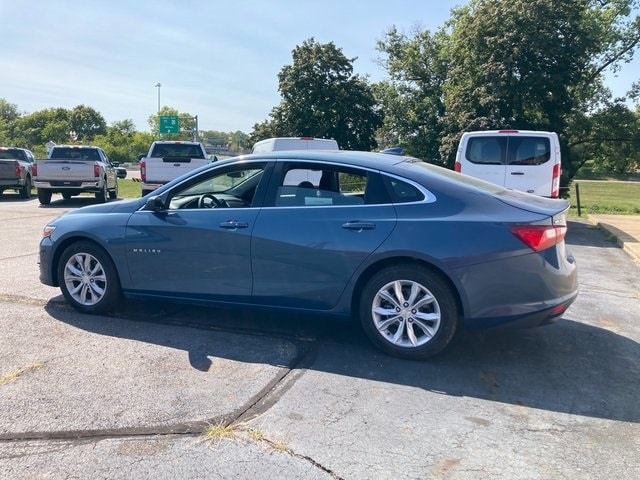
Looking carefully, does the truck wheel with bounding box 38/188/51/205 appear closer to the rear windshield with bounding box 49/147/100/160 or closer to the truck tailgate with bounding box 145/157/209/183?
the rear windshield with bounding box 49/147/100/160

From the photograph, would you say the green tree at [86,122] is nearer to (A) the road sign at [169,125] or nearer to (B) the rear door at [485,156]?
(A) the road sign at [169,125]

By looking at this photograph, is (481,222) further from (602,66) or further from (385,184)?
(602,66)

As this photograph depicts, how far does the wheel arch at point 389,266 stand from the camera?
13.9 ft

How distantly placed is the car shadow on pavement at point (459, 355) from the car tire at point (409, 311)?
15 cm

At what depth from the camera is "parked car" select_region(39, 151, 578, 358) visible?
13.5ft

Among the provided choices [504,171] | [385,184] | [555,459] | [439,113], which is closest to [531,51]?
[504,171]

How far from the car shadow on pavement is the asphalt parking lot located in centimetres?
2

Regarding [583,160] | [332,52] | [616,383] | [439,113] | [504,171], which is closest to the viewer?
[616,383]

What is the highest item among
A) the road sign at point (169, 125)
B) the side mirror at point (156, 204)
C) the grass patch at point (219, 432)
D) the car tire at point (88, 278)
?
the road sign at point (169, 125)

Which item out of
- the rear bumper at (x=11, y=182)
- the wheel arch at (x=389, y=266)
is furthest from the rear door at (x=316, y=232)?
the rear bumper at (x=11, y=182)

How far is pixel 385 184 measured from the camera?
14.8 feet

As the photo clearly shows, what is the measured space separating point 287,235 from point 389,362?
1.32m

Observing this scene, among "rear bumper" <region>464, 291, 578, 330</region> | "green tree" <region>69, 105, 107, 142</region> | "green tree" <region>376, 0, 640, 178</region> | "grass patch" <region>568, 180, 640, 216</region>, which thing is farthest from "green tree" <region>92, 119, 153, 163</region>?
"rear bumper" <region>464, 291, 578, 330</region>

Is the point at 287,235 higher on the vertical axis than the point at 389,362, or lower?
higher
